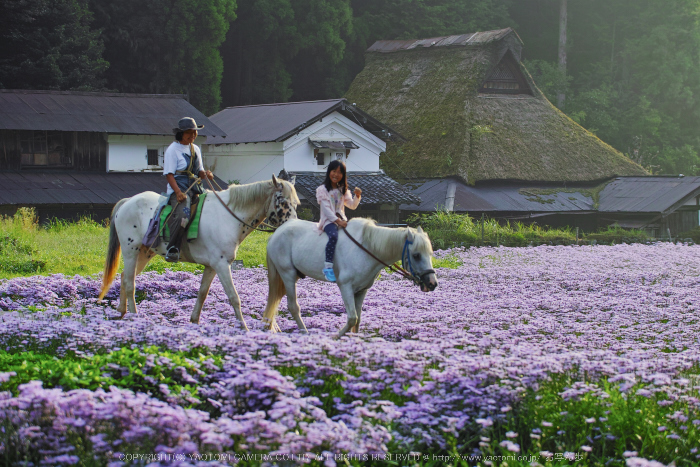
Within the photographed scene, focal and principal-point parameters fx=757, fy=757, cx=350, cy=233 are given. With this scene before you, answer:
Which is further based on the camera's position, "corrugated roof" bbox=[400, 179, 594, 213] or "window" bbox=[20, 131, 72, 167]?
"corrugated roof" bbox=[400, 179, 594, 213]

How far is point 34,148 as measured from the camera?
31.9 m

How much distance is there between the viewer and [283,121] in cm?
3644

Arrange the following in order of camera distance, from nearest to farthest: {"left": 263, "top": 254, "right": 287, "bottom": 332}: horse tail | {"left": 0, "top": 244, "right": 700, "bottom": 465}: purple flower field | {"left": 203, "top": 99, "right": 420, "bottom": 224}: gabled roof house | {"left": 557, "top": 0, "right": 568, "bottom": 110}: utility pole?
{"left": 0, "top": 244, "right": 700, "bottom": 465}: purple flower field
{"left": 263, "top": 254, "right": 287, "bottom": 332}: horse tail
{"left": 203, "top": 99, "right": 420, "bottom": 224}: gabled roof house
{"left": 557, "top": 0, "right": 568, "bottom": 110}: utility pole

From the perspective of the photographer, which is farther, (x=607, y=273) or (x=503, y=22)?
(x=503, y=22)

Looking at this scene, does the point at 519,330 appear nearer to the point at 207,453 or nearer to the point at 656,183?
the point at 207,453

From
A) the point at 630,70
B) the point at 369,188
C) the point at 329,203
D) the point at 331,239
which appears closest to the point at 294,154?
the point at 369,188

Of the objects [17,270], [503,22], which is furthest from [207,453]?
[503,22]

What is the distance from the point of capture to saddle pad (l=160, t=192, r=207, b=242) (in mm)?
10695

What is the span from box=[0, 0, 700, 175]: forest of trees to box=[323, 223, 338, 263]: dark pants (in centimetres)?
2994

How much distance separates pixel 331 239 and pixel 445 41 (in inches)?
1490

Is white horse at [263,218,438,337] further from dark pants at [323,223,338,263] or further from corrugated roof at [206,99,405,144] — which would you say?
corrugated roof at [206,99,405,144]

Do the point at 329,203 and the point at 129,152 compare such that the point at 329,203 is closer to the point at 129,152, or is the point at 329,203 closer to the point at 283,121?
the point at 129,152

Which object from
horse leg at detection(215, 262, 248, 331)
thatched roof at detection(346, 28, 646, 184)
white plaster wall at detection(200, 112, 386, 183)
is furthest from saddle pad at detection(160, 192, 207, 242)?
thatched roof at detection(346, 28, 646, 184)

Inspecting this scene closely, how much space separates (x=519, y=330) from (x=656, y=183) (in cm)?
2870
